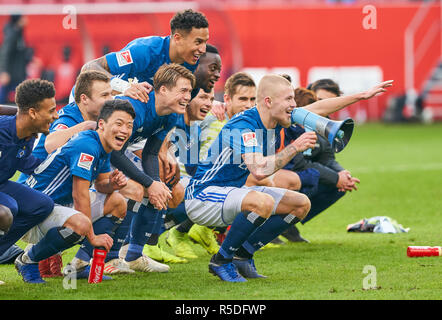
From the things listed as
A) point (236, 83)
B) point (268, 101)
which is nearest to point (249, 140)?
point (268, 101)

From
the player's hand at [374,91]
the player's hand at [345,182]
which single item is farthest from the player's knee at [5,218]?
the player's hand at [345,182]

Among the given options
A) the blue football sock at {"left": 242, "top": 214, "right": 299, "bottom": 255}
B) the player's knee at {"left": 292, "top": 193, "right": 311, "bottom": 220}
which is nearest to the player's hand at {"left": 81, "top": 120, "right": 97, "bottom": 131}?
the blue football sock at {"left": 242, "top": 214, "right": 299, "bottom": 255}

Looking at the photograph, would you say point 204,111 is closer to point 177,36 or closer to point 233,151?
point 177,36

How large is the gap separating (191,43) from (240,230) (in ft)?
5.92

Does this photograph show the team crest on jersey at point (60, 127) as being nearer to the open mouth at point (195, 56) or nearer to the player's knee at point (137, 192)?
the player's knee at point (137, 192)

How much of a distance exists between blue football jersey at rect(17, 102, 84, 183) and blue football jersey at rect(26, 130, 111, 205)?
24 centimetres

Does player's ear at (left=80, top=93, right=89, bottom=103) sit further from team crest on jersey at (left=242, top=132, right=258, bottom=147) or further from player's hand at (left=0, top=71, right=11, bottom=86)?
player's hand at (left=0, top=71, right=11, bottom=86)

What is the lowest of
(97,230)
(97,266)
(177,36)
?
(97,266)

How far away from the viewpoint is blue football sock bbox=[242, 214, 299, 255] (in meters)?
5.96

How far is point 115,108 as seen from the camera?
5.55m

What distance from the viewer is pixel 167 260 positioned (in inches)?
269

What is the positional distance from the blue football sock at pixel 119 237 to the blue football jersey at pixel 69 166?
58 centimetres

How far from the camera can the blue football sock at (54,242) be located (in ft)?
17.5
